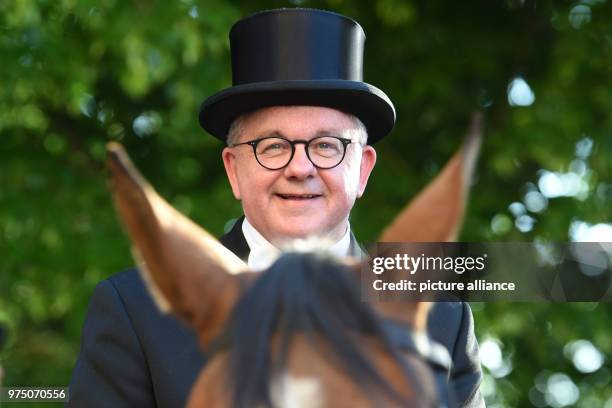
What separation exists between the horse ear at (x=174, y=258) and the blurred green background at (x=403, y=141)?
387 cm

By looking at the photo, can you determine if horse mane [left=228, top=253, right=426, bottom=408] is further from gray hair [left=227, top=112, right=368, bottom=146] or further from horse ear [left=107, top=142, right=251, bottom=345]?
gray hair [left=227, top=112, right=368, bottom=146]

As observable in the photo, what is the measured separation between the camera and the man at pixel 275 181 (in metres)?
2.43

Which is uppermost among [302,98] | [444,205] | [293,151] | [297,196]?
[302,98]

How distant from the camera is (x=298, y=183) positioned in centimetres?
252

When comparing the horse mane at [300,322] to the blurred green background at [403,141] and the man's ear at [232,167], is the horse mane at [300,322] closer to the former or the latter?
the man's ear at [232,167]

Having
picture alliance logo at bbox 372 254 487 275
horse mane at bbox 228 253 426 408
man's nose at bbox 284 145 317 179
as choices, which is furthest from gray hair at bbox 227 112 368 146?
horse mane at bbox 228 253 426 408

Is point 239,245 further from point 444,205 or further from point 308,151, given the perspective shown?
point 444,205

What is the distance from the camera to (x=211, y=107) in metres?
2.74

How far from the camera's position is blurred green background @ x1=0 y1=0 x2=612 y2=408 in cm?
583

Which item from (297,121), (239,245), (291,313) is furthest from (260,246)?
(291,313)

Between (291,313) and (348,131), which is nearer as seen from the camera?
(291,313)

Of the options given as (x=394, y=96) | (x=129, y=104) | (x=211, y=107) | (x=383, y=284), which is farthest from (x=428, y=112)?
(x=383, y=284)

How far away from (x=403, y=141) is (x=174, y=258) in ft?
15.8
